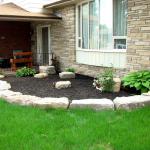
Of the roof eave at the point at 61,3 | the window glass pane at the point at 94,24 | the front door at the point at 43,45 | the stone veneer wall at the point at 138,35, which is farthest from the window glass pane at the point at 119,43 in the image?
the front door at the point at 43,45

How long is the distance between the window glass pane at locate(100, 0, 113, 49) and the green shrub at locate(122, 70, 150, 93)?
6.22 feet

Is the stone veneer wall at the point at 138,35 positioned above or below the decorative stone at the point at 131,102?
above

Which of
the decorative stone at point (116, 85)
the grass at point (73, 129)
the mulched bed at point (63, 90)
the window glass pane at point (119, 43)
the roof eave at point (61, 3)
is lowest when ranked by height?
the grass at point (73, 129)

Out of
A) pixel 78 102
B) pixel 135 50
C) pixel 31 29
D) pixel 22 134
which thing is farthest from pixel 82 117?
pixel 31 29

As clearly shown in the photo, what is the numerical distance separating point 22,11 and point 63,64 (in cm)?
298

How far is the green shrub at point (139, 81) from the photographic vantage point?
7.62 metres

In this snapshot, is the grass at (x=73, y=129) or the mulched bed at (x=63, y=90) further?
the mulched bed at (x=63, y=90)

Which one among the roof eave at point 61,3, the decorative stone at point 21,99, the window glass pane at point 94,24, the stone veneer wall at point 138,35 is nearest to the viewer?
the decorative stone at point 21,99

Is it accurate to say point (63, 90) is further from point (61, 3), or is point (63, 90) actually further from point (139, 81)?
point (61, 3)

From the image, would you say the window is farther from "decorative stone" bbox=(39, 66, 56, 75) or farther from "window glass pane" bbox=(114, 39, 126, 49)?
"decorative stone" bbox=(39, 66, 56, 75)

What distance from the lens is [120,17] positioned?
936 centimetres

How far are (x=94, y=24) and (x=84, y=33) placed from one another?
0.81m

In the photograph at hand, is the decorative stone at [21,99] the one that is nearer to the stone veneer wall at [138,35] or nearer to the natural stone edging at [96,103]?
the natural stone edging at [96,103]

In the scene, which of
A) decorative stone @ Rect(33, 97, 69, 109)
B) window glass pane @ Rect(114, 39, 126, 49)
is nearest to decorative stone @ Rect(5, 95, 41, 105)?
decorative stone @ Rect(33, 97, 69, 109)
